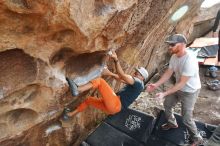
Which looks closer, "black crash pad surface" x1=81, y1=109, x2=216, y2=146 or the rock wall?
the rock wall

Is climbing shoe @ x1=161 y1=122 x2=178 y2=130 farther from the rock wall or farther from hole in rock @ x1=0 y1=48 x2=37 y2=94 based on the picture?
hole in rock @ x1=0 y1=48 x2=37 y2=94

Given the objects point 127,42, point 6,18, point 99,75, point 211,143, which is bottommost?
point 211,143

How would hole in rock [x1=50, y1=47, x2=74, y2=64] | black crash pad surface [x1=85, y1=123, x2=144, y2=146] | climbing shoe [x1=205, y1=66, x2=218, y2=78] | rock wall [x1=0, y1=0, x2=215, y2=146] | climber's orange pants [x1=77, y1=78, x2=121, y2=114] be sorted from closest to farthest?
rock wall [x1=0, y1=0, x2=215, y2=146] < hole in rock [x1=50, y1=47, x2=74, y2=64] < climber's orange pants [x1=77, y1=78, x2=121, y2=114] < black crash pad surface [x1=85, y1=123, x2=144, y2=146] < climbing shoe [x1=205, y1=66, x2=218, y2=78]

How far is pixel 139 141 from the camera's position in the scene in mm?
5945

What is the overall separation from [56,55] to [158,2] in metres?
1.83

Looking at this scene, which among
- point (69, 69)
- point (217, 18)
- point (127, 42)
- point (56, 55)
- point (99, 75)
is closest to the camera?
point (56, 55)

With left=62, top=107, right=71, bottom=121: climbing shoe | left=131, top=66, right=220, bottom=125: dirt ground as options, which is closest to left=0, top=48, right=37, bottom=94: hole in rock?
left=62, top=107, right=71, bottom=121: climbing shoe

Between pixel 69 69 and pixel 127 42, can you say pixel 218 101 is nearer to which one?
pixel 127 42

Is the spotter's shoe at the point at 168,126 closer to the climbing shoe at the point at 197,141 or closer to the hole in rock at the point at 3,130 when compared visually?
the climbing shoe at the point at 197,141

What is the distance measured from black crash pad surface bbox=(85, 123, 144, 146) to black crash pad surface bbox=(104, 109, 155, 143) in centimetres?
10

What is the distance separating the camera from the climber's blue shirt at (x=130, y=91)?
5092 mm

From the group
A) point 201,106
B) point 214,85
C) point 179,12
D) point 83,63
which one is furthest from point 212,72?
point 83,63

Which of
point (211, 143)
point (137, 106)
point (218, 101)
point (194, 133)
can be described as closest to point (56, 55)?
point (211, 143)

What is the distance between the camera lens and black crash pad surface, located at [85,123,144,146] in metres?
5.84
